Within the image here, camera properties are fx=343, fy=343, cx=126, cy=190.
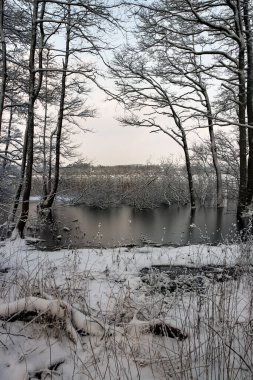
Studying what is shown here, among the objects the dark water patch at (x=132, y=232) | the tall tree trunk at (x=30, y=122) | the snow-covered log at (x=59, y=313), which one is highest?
the tall tree trunk at (x=30, y=122)

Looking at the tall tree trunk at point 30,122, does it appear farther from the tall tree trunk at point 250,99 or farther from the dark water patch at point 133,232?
the tall tree trunk at point 250,99

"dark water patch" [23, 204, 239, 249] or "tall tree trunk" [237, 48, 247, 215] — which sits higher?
"tall tree trunk" [237, 48, 247, 215]

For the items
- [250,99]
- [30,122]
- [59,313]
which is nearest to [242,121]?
[250,99]

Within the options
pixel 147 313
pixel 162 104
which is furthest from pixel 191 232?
pixel 162 104

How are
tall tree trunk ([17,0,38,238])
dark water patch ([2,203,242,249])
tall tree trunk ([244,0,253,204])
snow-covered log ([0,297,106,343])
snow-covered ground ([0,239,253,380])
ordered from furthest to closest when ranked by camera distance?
tall tree trunk ([244,0,253,204]) → dark water patch ([2,203,242,249]) → tall tree trunk ([17,0,38,238]) → snow-covered log ([0,297,106,343]) → snow-covered ground ([0,239,253,380])

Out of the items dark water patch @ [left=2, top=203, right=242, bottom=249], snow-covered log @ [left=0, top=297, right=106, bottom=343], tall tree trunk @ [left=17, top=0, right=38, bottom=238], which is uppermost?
tall tree trunk @ [left=17, top=0, right=38, bottom=238]

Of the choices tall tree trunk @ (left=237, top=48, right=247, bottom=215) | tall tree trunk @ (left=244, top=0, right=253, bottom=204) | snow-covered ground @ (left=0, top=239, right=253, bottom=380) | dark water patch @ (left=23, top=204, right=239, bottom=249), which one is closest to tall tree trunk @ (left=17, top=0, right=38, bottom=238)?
dark water patch @ (left=23, top=204, right=239, bottom=249)

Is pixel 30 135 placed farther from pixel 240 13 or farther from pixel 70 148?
pixel 70 148

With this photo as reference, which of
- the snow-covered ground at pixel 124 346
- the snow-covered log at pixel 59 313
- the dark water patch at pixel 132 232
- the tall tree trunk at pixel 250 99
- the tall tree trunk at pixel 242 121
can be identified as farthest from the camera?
the tall tree trunk at pixel 242 121

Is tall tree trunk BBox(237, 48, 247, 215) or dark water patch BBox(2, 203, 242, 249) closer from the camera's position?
dark water patch BBox(2, 203, 242, 249)

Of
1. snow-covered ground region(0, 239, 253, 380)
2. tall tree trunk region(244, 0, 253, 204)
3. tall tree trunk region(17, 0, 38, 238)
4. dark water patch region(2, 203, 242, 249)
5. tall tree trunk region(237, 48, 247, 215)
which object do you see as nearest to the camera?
snow-covered ground region(0, 239, 253, 380)

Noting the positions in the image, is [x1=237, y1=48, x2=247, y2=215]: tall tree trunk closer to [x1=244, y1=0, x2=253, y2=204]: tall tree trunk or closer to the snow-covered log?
[x1=244, y1=0, x2=253, y2=204]: tall tree trunk

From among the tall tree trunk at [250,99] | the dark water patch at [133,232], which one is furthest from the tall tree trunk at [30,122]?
the tall tree trunk at [250,99]

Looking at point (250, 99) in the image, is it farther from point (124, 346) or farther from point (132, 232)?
point (124, 346)
